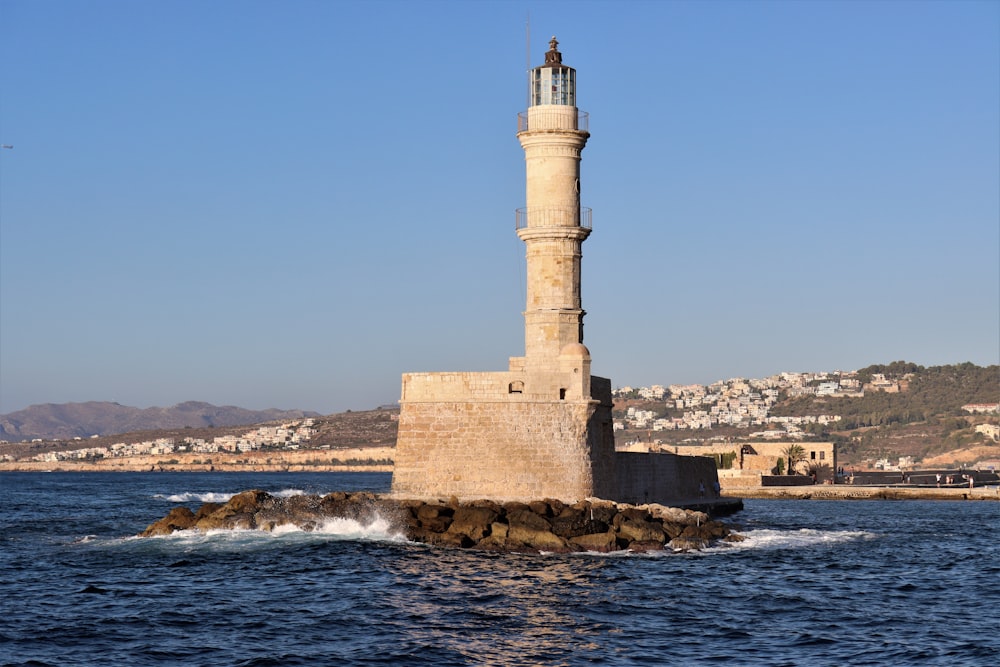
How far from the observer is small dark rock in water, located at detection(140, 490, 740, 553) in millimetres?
25797

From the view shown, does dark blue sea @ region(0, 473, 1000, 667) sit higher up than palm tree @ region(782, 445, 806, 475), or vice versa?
palm tree @ region(782, 445, 806, 475)

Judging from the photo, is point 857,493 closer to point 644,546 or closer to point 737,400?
point 644,546

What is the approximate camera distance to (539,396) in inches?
1150

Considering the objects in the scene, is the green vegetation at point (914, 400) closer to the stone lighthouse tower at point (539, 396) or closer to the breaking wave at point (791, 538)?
the breaking wave at point (791, 538)

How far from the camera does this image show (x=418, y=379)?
29859mm

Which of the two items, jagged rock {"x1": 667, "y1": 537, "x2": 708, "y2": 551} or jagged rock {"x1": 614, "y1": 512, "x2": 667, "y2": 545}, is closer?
jagged rock {"x1": 614, "y1": 512, "x2": 667, "y2": 545}

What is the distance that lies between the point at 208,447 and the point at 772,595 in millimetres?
152786

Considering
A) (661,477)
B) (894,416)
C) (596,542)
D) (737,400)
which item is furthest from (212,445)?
(596,542)

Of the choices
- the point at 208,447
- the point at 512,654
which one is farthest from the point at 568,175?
the point at 208,447

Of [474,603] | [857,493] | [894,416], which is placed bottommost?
[474,603]

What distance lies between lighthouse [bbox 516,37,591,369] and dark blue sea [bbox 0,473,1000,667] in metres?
6.07

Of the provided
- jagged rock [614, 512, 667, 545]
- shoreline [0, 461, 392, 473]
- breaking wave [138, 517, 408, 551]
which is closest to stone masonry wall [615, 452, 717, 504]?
jagged rock [614, 512, 667, 545]

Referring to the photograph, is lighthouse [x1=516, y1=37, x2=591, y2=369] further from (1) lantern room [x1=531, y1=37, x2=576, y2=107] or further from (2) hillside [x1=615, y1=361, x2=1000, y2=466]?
(2) hillside [x1=615, y1=361, x2=1000, y2=466]

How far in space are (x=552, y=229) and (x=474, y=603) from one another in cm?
1245
